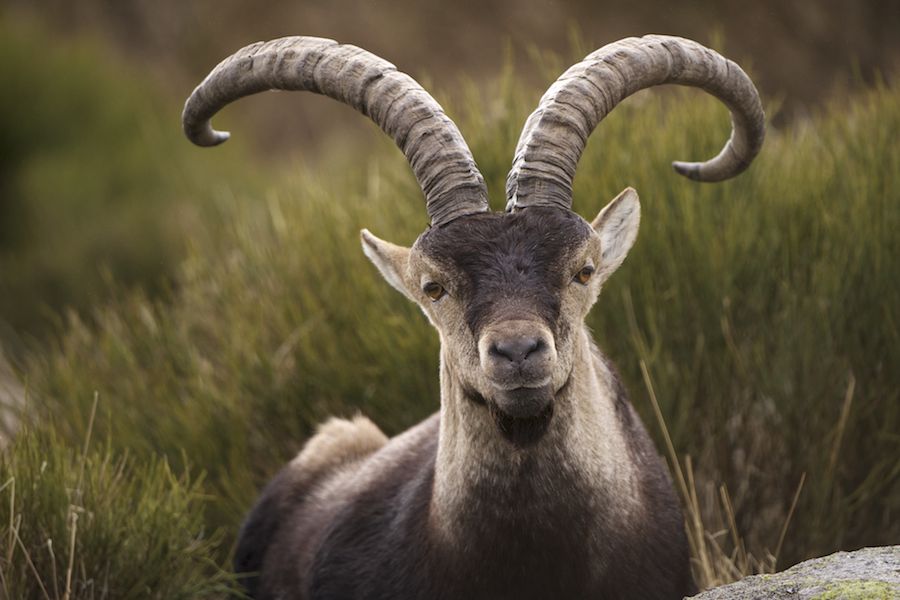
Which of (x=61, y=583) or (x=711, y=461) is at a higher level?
(x=711, y=461)

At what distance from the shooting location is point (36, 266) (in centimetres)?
1349

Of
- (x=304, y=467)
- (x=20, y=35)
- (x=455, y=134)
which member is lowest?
(x=304, y=467)

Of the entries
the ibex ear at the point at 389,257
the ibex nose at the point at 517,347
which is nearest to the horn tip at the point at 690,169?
the ibex ear at the point at 389,257

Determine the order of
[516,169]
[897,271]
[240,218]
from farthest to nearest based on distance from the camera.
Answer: [240,218], [897,271], [516,169]

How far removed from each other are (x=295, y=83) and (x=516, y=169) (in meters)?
0.90

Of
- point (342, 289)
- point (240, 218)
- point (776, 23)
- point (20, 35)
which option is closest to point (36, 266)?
point (20, 35)

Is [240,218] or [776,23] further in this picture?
[776,23]

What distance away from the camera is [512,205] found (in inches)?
161

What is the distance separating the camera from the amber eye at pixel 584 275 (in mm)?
3982

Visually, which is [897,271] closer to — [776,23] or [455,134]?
[455,134]

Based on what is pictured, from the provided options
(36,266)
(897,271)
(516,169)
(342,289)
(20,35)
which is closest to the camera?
(516,169)

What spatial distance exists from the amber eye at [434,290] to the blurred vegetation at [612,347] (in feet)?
5.29

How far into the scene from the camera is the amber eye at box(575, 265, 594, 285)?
13.1 feet

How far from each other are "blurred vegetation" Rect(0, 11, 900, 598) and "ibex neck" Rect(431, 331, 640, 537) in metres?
1.28
